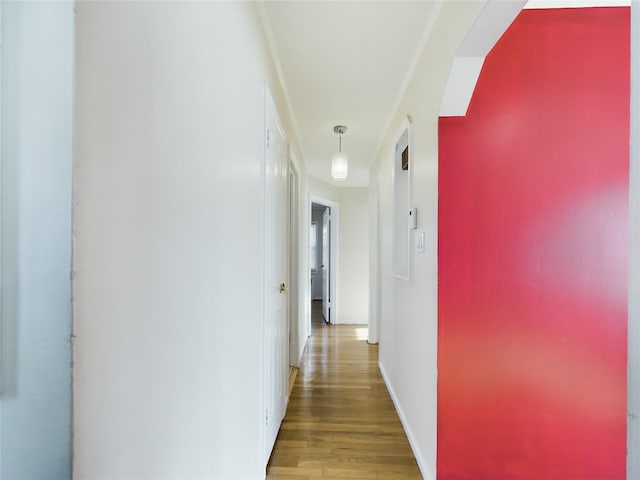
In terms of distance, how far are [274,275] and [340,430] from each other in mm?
1192

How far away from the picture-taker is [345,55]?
193cm

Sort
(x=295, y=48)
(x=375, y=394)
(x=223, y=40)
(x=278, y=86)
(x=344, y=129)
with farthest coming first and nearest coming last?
1. (x=344, y=129)
2. (x=375, y=394)
3. (x=278, y=86)
4. (x=295, y=48)
5. (x=223, y=40)

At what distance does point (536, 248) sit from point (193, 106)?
157cm

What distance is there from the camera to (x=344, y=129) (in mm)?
3102

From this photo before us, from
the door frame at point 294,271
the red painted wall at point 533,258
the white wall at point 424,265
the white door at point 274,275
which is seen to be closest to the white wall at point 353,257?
the door frame at point 294,271

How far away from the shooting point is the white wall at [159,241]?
0.50 meters

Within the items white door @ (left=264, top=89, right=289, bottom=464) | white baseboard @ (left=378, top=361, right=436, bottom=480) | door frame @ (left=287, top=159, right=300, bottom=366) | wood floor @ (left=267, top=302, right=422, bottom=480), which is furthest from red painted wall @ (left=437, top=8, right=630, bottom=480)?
door frame @ (left=287, top=159, right=300, bottom=366)

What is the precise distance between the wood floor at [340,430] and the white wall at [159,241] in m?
0.75

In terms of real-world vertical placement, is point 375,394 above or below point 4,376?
below

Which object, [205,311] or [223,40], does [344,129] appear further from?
[205,311]

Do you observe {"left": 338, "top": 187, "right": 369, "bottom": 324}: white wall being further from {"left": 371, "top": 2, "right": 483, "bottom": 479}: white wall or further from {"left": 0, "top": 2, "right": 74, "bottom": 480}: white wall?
{"left": 0, "top": 2, "right": 74, "bottom": 480}: white wall

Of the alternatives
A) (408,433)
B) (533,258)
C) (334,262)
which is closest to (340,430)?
(408,433)

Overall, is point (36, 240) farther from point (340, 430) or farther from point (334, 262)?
point (334, 262)

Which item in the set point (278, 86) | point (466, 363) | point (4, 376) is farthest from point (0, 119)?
point (278, 86)
